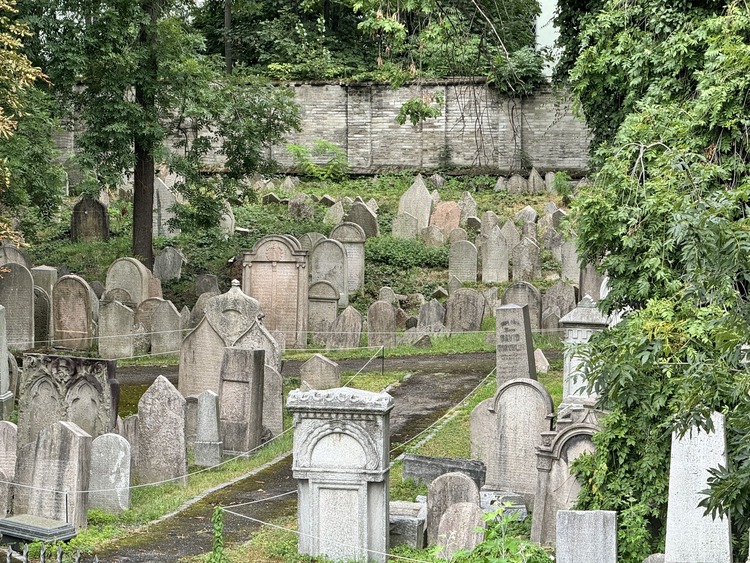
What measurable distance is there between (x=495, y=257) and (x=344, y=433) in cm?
1414

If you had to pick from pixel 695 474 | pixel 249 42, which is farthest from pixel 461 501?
pixel 249 42

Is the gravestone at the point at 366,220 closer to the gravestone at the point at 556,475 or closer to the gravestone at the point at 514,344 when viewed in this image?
the gravestone at the point at 514,344

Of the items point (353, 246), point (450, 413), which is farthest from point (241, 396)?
point (353, 246)

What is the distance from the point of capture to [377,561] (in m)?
10.2

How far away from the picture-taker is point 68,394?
13164 mm

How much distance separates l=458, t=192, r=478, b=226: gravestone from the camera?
2891 centimetres

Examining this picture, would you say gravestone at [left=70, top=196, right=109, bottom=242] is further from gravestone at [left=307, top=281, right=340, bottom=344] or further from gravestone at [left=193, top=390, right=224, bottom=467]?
gravestone at [left=193, top=390, right=224, bottom=467]

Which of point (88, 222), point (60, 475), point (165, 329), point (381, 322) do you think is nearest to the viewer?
point (60, 475)

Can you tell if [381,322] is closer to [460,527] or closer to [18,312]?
[18,312]

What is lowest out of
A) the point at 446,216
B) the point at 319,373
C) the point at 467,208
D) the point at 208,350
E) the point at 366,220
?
the point at 319,373

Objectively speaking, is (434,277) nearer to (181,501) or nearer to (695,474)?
(181,501)

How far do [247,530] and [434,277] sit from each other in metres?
14.2

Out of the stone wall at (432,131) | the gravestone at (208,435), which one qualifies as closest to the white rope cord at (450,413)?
the gravestone at (208,435)

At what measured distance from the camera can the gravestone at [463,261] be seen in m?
24.2
